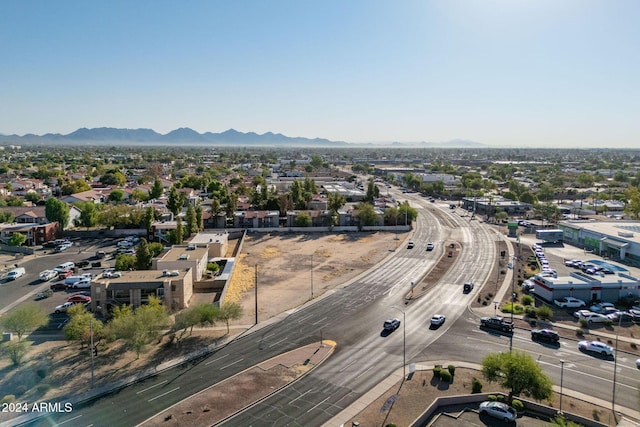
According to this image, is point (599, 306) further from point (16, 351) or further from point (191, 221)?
point (191, 221)

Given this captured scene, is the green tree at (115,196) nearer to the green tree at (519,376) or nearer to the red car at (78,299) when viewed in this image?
the red car at (78,299)

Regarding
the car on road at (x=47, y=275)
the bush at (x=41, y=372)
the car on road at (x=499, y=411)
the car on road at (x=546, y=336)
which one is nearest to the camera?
the car on road at (x=499, y=411)

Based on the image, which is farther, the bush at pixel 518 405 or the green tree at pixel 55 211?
the green tree at pixel 55 211

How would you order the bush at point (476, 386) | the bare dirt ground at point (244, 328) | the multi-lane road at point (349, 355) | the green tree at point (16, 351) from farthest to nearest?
1. the green tree at point (16, 351)
2. the bush at point (476, 386)
3. the bare dirt ground at point (244, 328)
4. the multi-lane road at point (349, 355)

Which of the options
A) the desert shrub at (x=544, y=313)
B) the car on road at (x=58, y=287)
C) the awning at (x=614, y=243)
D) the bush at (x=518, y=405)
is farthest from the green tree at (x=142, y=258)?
the awning at (x=614, y=243)

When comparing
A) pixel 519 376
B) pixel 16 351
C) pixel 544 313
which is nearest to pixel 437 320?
pixel 544 313

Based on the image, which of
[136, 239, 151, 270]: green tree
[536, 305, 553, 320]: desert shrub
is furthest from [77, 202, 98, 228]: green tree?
[536, 305, 553, 320]: desert shrub
